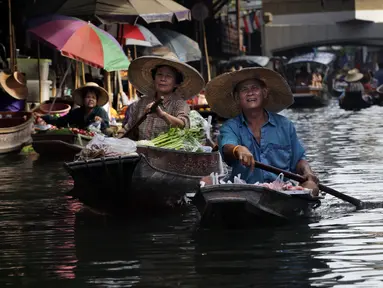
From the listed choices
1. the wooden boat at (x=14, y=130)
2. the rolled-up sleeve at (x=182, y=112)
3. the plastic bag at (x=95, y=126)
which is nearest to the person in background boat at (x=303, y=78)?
the wooden boat at (x=14, y=130)

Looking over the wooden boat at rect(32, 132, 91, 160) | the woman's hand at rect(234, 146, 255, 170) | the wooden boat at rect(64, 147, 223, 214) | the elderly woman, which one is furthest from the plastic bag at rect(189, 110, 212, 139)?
the wooden boat at rect(32, 132, 91, 160)

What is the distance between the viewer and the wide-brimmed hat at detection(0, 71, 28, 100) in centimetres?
1767

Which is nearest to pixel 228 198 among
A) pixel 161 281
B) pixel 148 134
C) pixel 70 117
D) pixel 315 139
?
pixel 161 281

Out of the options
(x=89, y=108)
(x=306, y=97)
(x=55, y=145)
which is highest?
(x=89, y=108)

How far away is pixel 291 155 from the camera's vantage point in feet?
27.2

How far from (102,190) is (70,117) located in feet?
21.9

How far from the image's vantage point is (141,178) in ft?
28.8

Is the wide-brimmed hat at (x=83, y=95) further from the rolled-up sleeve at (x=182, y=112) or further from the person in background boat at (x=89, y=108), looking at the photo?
the rolled-up sleeve at (x=182, y=112)

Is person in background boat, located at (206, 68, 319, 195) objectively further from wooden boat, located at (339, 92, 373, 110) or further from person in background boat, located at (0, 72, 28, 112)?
wooden boat, located at (339, 92, 373, 110)

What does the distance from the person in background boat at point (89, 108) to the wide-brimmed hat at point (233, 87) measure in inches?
241

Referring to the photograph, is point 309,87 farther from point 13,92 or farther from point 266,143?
point 266,143

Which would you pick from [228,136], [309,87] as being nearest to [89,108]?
[228,136]

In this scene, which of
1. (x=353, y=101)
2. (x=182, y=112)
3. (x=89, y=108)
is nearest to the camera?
(x=182, y=112)

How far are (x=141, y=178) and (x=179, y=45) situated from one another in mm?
18300
